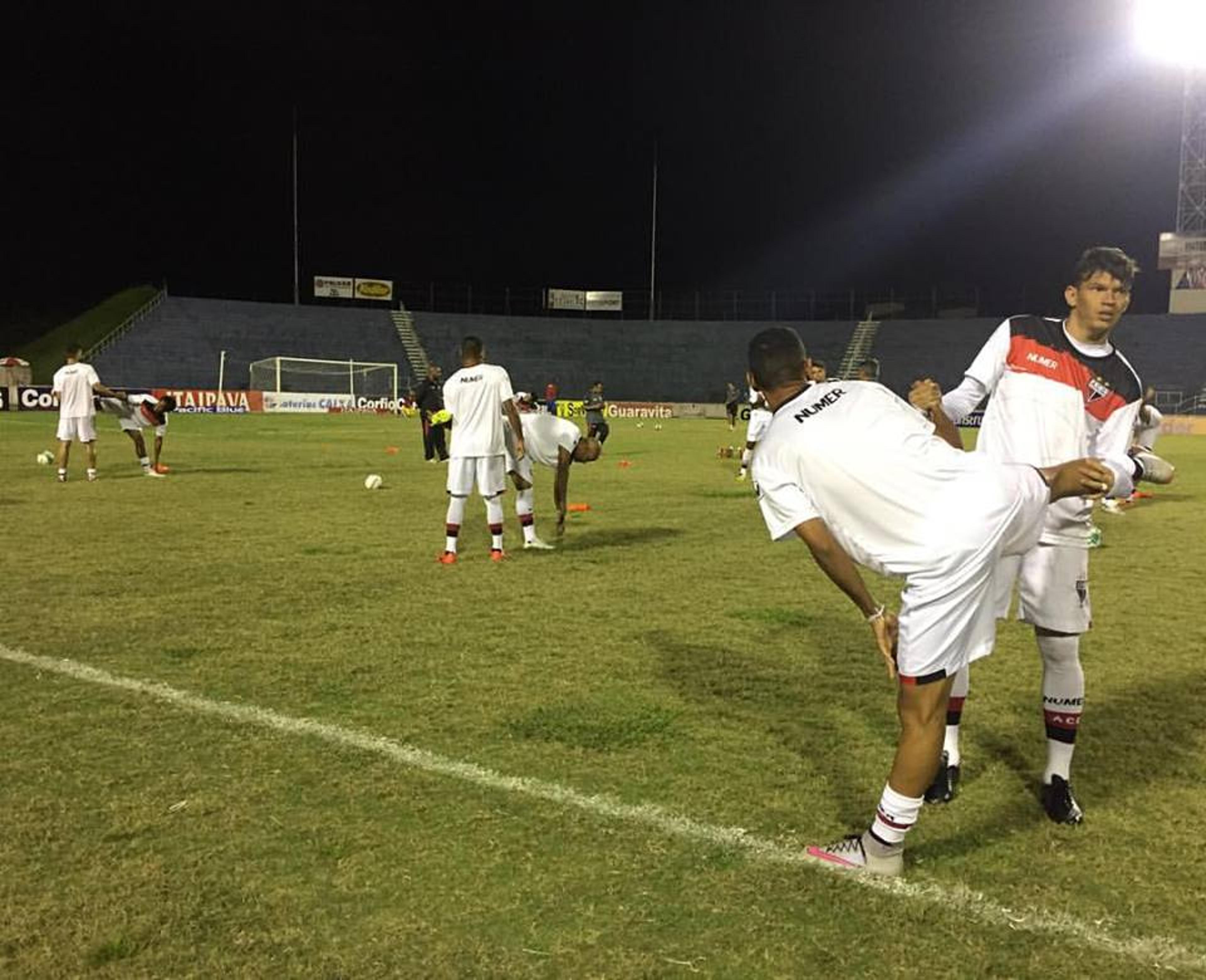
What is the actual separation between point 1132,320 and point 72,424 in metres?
55.8

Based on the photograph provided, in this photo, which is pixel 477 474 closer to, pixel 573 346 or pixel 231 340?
pixel 231 340

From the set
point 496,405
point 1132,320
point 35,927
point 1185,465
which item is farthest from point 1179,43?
point 35,927

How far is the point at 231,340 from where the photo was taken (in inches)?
2175

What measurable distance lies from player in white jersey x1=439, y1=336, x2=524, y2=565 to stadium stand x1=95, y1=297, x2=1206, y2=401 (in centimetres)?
4721

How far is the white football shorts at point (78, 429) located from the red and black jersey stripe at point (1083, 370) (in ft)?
52.3

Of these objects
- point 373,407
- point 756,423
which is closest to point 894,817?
point 756,423

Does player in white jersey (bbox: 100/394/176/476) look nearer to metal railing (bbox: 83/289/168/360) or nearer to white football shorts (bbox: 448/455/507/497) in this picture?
white football shorts (bbox: 448/455/507/497)

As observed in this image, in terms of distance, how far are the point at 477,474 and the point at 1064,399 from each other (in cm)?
637

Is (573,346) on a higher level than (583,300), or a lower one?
lower

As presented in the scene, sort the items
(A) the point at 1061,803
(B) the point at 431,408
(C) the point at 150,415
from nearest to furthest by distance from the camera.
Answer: (A) the point at 1061,803 < (C) the point at 150,415 < (B) the point at 431,408

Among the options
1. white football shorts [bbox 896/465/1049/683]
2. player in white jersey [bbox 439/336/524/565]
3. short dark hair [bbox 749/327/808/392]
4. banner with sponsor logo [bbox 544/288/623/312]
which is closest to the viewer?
white football shorts [bbox 896/465/1049/683]

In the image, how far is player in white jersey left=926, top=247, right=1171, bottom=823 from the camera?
385 cm

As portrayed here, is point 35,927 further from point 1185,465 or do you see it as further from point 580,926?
point 1185,465

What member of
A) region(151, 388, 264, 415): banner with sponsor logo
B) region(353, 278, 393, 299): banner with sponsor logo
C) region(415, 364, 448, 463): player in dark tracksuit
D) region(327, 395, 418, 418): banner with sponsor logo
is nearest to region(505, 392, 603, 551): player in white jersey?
region(415, 364, 448, 463): player in dark tracksuit
